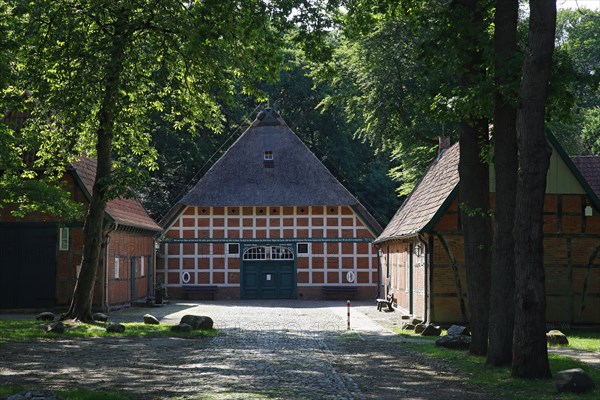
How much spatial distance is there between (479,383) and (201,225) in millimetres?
32158

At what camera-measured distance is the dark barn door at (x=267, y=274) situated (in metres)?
43.4

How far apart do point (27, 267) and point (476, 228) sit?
63.8ft

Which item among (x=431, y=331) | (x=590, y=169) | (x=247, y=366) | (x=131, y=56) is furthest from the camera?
(x=590, y=169)

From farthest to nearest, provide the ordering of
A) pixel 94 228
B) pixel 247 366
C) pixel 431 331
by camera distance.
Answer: pixel 94 228
pixel 431 331
pixel 247 366

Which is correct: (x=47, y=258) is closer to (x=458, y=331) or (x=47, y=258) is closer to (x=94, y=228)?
(x=94, y=228)

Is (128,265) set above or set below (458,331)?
above

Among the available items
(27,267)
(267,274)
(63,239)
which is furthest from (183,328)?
(267,274)

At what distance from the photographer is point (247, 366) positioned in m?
14.7

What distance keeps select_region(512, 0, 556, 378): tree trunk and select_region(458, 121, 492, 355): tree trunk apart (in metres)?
3.19

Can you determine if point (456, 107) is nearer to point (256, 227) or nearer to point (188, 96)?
point (188, 96)

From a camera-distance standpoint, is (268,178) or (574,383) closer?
(574,383)

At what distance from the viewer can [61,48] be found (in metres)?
19.8

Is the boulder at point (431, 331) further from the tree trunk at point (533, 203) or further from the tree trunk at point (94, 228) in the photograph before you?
the tree trunk at point (533, 203)

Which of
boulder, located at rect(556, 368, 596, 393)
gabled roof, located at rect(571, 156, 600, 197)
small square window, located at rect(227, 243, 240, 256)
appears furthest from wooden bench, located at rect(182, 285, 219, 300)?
boulder, located at rect(556, 368, 596, 393)
